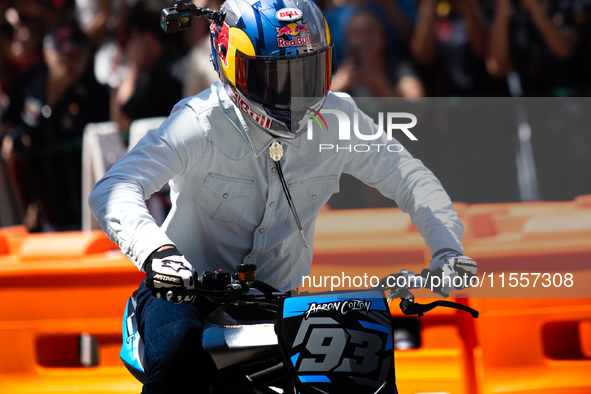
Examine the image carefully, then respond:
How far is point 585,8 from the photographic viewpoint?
542 centimetres

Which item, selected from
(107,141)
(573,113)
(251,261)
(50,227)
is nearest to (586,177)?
(573,113)

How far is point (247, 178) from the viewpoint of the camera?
256cm

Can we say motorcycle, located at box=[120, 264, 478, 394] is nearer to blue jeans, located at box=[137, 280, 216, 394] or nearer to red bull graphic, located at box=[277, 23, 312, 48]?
blue jeans, located at box=[137, 280, 216, 394]

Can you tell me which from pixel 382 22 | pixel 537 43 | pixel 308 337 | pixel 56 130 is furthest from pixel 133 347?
pixel 56 130

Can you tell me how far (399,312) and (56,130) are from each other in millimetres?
4725

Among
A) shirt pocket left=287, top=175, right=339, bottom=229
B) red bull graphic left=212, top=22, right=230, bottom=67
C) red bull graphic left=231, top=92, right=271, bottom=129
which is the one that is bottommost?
shirt pocket left=287, top=175, right=339, bottom=229

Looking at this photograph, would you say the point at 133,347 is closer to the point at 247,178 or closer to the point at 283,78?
the point at 247,178

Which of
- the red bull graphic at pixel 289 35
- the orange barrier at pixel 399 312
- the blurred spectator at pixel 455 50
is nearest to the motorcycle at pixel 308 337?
the orange barrier at pixel 399 312

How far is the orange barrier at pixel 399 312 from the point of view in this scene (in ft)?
8.84

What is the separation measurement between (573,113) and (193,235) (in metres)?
1.66

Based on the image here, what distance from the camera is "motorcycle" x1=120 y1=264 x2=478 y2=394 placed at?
6.23 ft

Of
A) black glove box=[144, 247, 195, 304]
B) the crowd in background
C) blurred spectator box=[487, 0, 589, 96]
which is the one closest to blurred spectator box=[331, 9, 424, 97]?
the crowd in background

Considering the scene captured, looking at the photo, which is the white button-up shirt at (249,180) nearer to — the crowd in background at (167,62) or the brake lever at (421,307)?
the brake lever at (421,307)

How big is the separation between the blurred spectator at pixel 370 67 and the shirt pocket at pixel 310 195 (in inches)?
120
